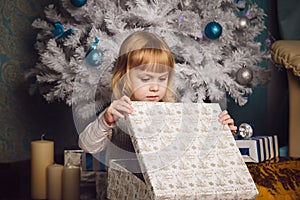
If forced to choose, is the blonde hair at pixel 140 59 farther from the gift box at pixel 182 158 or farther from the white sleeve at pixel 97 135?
the gift box at pixel 182 158

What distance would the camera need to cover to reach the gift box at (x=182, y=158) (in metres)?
1.24

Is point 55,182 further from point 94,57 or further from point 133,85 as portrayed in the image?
point 133,85

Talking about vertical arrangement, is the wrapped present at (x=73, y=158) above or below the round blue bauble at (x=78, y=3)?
below

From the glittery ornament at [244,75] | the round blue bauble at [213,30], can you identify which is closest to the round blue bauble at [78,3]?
the round blue bauble at [213,30]

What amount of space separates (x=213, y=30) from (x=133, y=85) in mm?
688

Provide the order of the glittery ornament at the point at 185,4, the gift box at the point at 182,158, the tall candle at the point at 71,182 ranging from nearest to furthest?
the gift box at the point at 182,158 → the tall candle at the point at 71,182 → the glittery ornament at the point at 185,4

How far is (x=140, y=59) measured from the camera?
1604mm

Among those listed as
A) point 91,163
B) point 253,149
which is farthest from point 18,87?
point 253,149

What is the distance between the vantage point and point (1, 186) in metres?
2.07

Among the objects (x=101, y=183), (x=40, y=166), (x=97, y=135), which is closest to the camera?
(x=97, y=135)

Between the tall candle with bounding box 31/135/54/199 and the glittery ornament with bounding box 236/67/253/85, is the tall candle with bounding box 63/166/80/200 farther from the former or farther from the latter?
the glittery ornament with bounding box 236/67/253/85

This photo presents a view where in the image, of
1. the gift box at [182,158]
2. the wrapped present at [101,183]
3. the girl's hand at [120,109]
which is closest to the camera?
the gift box at [182,158]

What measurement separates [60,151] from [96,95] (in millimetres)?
642

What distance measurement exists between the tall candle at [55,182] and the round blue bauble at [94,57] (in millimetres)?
441
